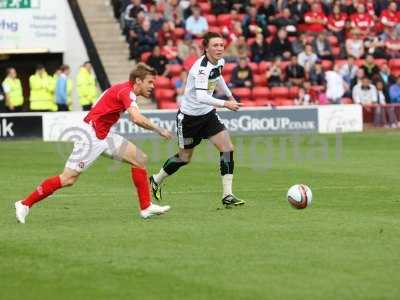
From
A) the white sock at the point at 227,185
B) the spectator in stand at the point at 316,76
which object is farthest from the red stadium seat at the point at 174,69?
the white sock at the point at 227,185

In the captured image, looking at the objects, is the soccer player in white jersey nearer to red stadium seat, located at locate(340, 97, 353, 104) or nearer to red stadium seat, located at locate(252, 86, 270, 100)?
red stadium seat, located at locate(252, 86, 270, 100)

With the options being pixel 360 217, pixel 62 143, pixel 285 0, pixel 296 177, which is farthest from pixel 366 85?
pixel 360 217

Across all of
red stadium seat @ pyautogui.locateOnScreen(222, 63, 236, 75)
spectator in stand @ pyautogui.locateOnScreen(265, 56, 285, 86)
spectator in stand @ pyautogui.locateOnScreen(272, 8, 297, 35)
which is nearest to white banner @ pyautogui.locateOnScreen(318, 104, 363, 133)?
spectator in stand @ pyautogui.locateOnScreen(265, 56, 285, 86)

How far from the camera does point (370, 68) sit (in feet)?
107

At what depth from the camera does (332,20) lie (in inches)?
1353

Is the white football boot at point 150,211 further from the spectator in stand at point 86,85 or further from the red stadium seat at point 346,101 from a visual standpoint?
the red stadium seat at point 346,101

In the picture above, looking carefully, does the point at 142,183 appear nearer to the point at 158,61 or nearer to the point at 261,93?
the point at 158,61

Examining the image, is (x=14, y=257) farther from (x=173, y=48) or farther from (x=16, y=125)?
(x=173, y=48)

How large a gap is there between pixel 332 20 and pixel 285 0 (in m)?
1.54

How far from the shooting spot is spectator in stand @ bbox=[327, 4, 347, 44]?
34281 mm

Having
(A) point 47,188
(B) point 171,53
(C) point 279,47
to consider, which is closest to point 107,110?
(A) point 47,188

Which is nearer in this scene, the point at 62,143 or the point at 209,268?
the point at 209,268

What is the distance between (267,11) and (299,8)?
108 centimetres

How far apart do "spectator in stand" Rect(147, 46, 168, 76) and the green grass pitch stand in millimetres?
11740
